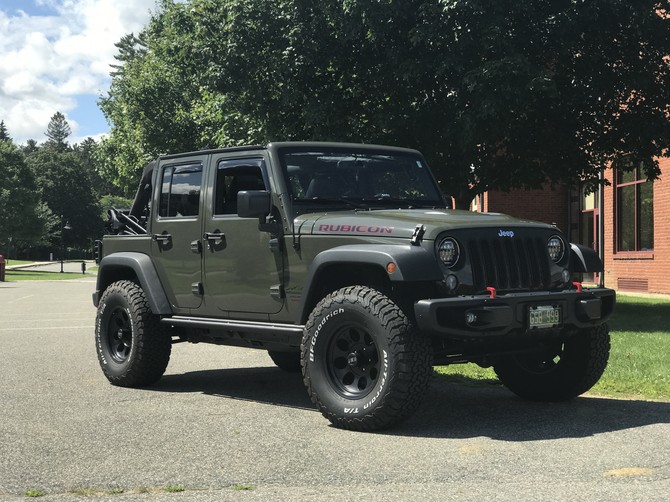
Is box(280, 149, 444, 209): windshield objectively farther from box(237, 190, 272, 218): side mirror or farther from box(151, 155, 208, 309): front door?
box(151, 155, 208, 309): front door

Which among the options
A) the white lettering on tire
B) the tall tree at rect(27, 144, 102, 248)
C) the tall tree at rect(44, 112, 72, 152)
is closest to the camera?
the white lettering on tire

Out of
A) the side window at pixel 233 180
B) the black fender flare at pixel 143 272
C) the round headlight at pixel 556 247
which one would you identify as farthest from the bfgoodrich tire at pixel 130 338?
the round headlight at pixel 556 247

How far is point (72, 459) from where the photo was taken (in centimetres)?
554

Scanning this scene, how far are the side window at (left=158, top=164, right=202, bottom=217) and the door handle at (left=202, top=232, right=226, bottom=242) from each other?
311mm

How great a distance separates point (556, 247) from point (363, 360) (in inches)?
67.6

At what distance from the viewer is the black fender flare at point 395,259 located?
6.12 metres

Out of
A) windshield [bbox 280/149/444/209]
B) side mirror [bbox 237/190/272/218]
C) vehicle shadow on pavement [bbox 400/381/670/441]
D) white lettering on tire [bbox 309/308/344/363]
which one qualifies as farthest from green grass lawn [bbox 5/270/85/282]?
white lettering on tire [bbox 309/308/344/363]

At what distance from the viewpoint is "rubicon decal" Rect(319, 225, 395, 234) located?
6523mm

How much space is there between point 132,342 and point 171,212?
121 cm

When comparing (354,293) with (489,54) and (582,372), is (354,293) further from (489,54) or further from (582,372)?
(489,54)

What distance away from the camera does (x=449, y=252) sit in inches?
252

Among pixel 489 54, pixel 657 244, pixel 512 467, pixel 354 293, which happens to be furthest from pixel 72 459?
pixel 657 244

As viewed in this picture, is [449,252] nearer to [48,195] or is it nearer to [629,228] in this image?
[629,228]

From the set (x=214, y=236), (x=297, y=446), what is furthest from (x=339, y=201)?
(x=297, y=446)
